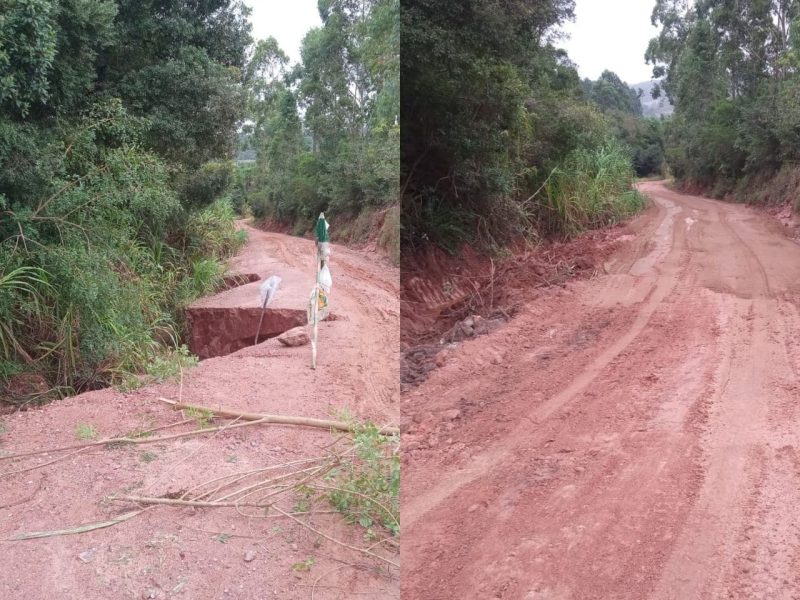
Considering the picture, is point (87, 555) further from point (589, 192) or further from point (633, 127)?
point (633, 127)

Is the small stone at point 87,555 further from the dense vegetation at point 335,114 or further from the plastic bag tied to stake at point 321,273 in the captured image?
the plastic bag tied to stake at point 321,273

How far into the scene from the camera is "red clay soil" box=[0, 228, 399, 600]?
5.58ft

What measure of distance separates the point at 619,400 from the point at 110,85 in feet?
17.8

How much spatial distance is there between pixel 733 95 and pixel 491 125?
13.7 m

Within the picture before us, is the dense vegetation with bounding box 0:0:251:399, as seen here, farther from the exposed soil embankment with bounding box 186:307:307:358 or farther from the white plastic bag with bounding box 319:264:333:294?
the white plastic bag with bounding box 319:264:333:294

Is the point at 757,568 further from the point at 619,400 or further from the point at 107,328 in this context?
the point at 107,328

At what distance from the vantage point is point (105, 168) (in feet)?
16.6

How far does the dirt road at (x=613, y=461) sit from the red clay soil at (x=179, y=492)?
283 millimetres

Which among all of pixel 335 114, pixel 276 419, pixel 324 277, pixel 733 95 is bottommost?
pixel 276 419

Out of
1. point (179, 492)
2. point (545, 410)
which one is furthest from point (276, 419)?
point (545, 410)

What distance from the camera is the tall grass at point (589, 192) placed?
8.34 metres

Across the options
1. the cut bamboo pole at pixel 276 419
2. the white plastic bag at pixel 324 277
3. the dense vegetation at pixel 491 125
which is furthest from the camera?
the white plastic bag at pixel 324 277

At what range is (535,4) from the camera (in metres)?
4.75

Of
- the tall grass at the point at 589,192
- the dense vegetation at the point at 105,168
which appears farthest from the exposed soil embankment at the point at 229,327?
the tall grass at the point at 589,192
